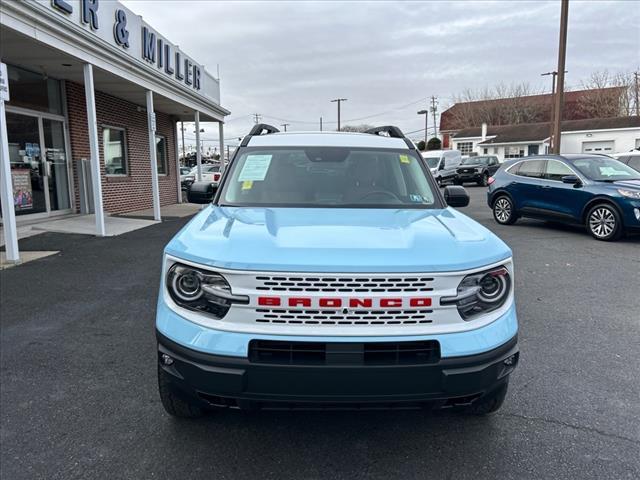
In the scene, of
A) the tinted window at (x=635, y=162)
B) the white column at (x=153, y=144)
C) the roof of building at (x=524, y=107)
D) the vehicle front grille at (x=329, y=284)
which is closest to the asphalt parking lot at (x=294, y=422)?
the vehicle front grille at (x=329, y=284)

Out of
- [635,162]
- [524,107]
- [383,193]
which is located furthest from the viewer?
[524,107]

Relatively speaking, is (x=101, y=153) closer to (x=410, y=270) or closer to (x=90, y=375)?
(x=90, y=375)

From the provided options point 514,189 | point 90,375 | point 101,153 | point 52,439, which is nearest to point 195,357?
point 52,439

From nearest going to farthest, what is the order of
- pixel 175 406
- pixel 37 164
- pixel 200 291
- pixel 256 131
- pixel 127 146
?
pixel 200 291, pixel 175 406, pixel 256 131, pixel 37 164, pixel 127 146

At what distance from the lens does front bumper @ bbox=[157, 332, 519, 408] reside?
7.00ft

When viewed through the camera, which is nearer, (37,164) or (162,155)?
(37,164)

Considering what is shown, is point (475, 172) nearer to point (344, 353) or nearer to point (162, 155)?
point (162, 155)

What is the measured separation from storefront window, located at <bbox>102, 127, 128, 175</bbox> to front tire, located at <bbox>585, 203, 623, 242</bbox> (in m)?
11.8

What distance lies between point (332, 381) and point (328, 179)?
74.4 inches

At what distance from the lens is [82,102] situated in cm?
1210

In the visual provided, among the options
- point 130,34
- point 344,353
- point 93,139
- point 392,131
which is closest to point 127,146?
point 130,34

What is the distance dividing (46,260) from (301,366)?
6.54 metres

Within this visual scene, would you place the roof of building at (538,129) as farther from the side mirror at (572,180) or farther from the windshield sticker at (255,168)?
the windshield sticker at (255,168)

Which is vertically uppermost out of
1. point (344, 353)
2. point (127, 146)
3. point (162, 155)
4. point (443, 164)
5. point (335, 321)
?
point (127, 146)
